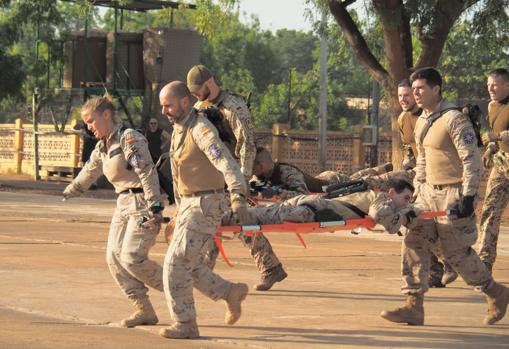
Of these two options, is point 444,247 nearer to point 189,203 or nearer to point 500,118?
point 189,203

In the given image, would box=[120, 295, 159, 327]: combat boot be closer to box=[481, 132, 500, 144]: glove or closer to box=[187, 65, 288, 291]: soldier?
box=[187, 65, 288, 291]: soldier

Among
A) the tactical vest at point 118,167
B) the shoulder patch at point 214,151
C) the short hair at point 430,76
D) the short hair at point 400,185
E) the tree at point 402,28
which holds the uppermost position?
the tree at point 402,28

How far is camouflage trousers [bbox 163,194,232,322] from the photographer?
30.0 feet

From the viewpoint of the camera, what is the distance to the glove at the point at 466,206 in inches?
393

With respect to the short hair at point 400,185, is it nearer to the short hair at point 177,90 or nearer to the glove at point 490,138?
the glove at point 490,138

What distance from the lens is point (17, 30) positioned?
1337 inches

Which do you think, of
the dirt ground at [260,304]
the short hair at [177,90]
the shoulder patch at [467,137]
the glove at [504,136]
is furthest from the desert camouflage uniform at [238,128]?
the glove at [504,136]

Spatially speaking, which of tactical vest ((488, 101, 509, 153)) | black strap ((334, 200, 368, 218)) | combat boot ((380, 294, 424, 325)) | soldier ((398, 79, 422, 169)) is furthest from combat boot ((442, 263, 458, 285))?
combat boot ((380, 294, 424, 325))

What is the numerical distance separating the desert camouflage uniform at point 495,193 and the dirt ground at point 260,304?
1.52ft

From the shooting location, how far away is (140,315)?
31.9 feet

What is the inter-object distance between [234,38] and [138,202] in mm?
84055

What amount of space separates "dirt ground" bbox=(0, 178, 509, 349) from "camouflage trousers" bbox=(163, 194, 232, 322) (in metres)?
0.27

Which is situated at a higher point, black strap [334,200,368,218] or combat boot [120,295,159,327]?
black strap [334,200,368,218]

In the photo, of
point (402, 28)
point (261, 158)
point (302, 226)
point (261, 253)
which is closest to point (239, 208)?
point (302, 226)
